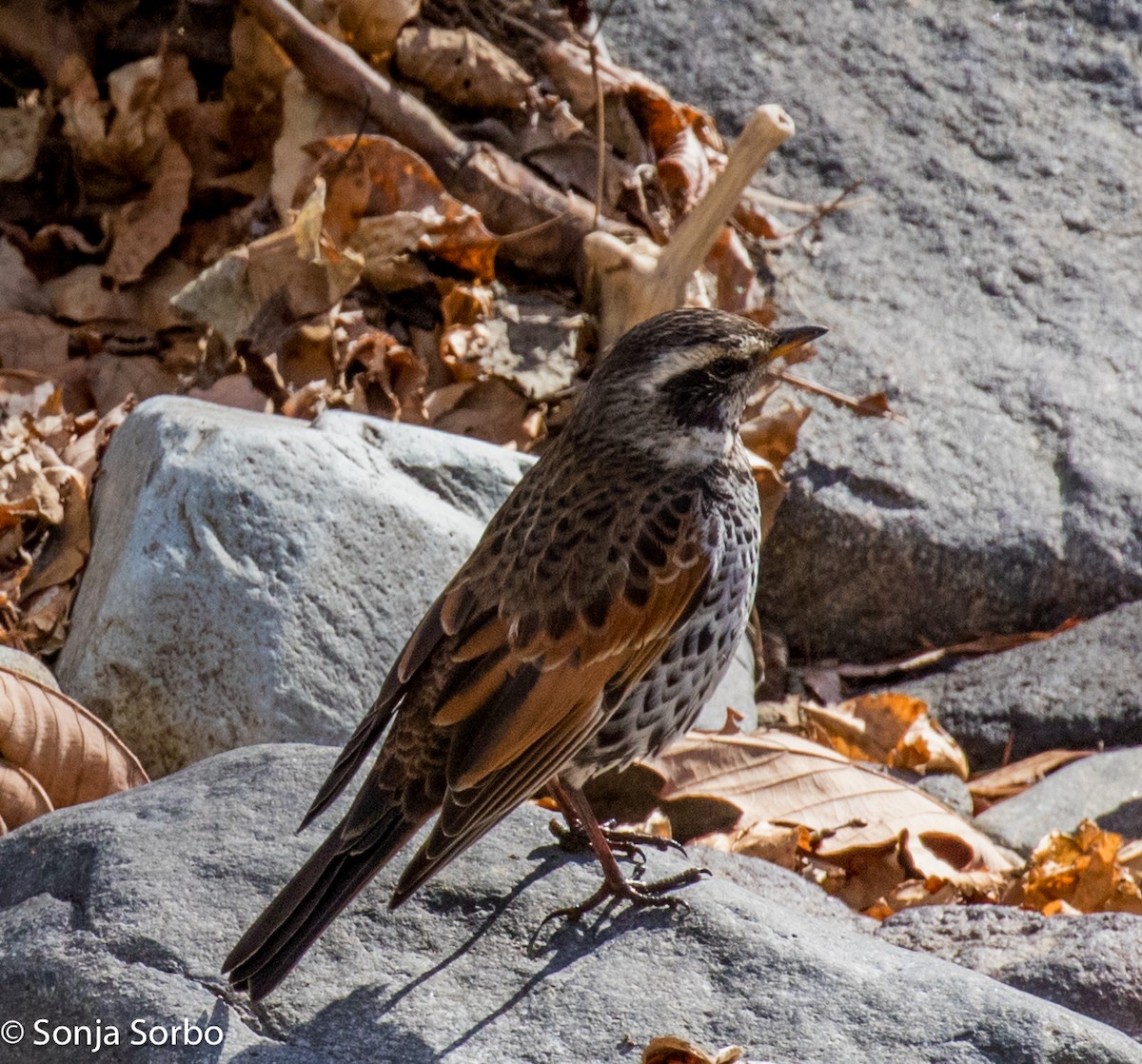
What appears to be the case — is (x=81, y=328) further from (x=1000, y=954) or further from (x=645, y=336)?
(x=1000, y=954)

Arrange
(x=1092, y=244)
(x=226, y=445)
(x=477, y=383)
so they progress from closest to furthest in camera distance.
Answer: (x=226, y=445)
(x=477, y=383)
(x=1092, y=244)

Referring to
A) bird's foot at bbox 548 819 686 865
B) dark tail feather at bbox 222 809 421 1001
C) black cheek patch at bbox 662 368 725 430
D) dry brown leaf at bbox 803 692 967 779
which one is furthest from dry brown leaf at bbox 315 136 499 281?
dark tail feather at bbox 222 809 421 1001

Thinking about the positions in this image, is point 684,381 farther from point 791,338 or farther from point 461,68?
point 461,68

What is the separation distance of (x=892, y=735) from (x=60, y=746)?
3.24 meters

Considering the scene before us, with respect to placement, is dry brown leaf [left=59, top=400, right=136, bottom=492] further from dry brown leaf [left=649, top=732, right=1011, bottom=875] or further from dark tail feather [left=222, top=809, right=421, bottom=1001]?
dark tail feather [left=222, top=809, right=421, bottom=1001]

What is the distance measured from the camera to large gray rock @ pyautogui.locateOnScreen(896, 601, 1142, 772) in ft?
22.3

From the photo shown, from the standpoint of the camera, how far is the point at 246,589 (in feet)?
Result: 17.9

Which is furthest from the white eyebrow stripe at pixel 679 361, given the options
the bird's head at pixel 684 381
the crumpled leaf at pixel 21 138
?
the crumpled leaf at pixel 21 138

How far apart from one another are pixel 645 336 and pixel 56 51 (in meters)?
4.72

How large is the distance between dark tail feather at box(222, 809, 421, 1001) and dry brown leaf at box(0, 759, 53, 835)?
1528mm

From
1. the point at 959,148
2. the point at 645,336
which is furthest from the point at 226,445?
the point at 959,148

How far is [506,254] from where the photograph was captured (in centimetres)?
782

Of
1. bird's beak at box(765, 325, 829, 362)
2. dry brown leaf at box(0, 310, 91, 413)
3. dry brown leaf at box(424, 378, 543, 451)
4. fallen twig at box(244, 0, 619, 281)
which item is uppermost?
bird's beak at box(765, 325, 829, 362)

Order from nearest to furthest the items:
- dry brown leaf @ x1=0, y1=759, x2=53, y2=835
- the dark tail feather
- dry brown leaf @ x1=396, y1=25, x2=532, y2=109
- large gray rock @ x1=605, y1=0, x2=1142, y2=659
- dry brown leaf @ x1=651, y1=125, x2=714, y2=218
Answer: the dark tail feather
dry brown leaf @ x1=0, y1=759, x2=53, y2=835
large gray rock @ x1=605, y1=0, x2=1142, y2=659
dry brown leaf @ x1=396, y1=25, x2=532, y2=109
dry brown leaf @ x1=651, y1=125, x2=714, y2=218
